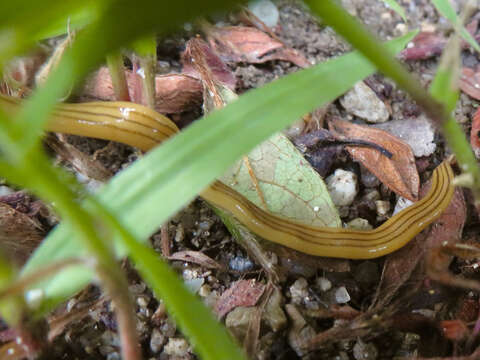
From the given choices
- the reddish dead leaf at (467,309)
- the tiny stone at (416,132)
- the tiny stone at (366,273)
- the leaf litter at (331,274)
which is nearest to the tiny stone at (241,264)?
the leaf litter at (331,274)

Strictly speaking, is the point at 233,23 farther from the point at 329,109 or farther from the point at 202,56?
the point at 329,109

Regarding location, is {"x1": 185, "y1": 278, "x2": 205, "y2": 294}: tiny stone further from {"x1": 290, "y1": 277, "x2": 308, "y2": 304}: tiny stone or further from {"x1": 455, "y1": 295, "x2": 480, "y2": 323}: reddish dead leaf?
{"x1": 455, "y1": 295, "x2": 480, "y2": 323}: reddish dead leaf

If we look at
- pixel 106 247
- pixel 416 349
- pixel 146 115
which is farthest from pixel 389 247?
pixel 106 247

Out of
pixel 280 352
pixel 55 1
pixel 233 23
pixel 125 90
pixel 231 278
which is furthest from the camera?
pixel 233 23

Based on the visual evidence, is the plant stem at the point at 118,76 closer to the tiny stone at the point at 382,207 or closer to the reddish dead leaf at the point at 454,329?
the tiny stone at the point at 382,207

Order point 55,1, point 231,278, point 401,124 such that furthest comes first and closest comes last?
1. point 401,124
2. point 231,278
3. point 55,1

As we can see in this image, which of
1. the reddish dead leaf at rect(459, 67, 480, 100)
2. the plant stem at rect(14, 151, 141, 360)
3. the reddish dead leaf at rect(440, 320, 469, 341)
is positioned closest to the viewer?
the plant stem at rect(14, 151, 141, 360)

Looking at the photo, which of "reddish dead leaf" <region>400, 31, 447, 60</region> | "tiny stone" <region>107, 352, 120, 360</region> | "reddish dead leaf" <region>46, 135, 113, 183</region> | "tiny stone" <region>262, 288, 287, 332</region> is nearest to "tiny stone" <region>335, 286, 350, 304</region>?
"tiny stone" <region>262, 288, 287, 332</region>
